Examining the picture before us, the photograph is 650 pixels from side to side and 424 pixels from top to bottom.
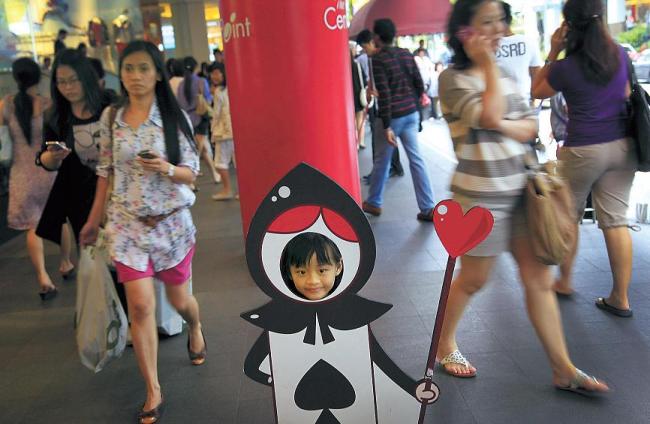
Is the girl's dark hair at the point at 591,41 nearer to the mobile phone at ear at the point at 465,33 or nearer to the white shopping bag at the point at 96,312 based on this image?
the mobile phone at ear at the point at 465,33

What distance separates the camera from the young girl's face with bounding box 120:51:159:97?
2.89 m

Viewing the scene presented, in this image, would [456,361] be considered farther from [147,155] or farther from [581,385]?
[147,155]

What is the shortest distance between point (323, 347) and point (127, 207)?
121cm

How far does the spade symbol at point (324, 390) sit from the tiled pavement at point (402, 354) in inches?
25.1

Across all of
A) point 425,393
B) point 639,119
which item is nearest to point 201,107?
point 639,119

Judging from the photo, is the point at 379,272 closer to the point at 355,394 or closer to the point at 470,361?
the point at 470,361

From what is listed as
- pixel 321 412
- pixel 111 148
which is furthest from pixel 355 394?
pixel 111 148

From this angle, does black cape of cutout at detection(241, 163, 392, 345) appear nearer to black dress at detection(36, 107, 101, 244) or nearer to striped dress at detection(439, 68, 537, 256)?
striped dress at detection(439, 68, 537, 256)

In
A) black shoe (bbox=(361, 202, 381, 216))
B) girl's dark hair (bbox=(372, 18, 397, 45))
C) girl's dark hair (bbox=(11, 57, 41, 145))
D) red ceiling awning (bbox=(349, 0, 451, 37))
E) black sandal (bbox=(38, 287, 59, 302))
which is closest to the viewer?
girl's dark hair (bbox=(11, 57, 41, 145))

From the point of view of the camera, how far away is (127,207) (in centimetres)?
289

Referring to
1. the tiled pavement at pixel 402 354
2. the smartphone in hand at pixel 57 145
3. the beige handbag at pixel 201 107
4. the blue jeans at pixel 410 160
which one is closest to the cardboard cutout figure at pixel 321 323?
the tiled pavement at pixel 402 354

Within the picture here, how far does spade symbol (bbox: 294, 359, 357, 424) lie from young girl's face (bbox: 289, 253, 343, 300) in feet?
0.83

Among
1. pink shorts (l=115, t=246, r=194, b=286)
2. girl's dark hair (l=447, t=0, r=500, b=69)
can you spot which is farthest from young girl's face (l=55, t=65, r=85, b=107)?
girl's dark hair (l=447, t=0, r=500, b=69)

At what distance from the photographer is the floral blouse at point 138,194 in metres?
2.88
